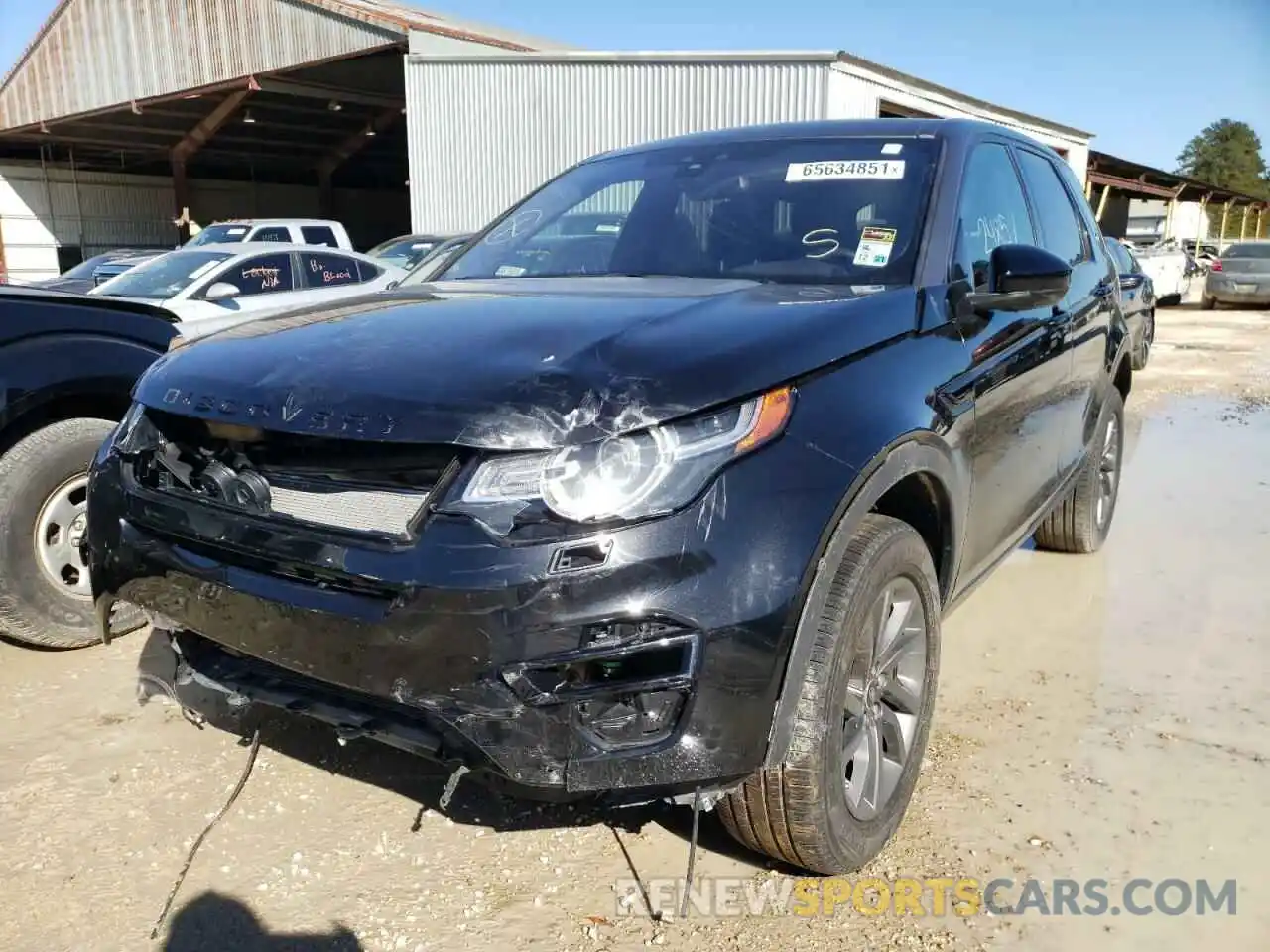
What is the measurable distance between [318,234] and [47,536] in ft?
51.7

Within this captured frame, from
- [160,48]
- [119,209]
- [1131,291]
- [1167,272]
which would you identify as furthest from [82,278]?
[119,209]

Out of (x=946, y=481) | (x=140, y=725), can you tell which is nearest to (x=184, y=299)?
(x=140, y=725)

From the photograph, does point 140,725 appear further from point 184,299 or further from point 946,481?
point 184,299

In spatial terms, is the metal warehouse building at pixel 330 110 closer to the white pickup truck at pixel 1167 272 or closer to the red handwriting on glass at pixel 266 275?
the white pickup truck at pixel 1167 272

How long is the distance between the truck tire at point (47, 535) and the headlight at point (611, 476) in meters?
2.37

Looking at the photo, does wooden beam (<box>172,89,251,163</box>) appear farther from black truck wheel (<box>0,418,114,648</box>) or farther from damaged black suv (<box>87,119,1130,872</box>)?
damaged black suv (<box>87,119,1130,872</box>)

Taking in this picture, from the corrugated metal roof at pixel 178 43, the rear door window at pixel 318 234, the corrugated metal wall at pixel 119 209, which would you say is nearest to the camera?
the rear door window at pixel 318 234

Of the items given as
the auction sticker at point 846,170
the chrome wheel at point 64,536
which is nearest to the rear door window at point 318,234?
the chrome wheel at point 64,536

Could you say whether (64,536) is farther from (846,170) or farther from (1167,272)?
(1167,272)

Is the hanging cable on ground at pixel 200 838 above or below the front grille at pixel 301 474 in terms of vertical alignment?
below

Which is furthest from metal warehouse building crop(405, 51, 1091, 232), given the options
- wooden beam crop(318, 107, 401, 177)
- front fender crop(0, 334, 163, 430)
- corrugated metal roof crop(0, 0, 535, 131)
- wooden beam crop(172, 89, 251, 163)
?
front fender crop(0, 334, 163, 430)

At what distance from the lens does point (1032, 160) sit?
12.9ft

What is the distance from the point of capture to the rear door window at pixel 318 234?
714 inches

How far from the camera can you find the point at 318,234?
18.3 m
